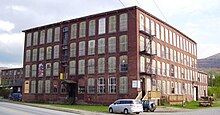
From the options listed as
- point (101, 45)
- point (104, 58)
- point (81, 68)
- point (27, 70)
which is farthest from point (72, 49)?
point (27, 70)

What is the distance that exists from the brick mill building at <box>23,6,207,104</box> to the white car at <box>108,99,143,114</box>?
9.89 meters

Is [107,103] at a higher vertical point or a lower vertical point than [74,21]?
lower

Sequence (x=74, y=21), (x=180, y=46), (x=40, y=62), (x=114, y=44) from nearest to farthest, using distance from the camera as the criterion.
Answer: (x=114, y=44) → (x=74, y=21) → (x=40, y=62) → (x=180, y=46)

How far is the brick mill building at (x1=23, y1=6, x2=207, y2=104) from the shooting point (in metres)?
44.4

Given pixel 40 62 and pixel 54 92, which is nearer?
pixel 54 92

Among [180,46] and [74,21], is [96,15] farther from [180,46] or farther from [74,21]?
[180,46]

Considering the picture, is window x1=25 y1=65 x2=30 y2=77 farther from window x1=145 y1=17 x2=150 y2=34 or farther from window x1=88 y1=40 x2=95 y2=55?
window x1=145 y1=17 x2=150 y2=34

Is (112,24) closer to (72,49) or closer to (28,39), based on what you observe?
(72,49)

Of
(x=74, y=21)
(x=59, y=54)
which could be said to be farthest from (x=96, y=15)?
(x=59, y=54)

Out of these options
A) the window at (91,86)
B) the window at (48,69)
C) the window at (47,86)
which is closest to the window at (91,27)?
the window at (91,86)

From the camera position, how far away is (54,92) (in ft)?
176

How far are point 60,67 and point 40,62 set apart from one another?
631 centimetres

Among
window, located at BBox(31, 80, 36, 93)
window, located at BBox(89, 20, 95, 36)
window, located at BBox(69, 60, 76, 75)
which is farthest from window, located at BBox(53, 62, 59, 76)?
window, located at BBox(89, 20, 95, 36)

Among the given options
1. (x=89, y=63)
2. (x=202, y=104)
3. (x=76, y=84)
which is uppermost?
(x=89, y=63)
